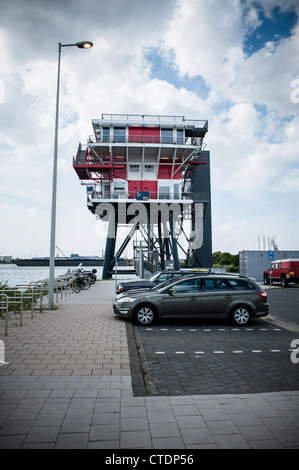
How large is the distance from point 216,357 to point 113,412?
3.12 m

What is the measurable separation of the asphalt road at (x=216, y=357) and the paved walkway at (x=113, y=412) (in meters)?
0.37

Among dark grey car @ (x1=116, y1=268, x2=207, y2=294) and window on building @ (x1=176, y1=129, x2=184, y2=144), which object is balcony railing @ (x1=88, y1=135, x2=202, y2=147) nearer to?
window on building @ (x1=176, y1=129, x2=184, y2=144)

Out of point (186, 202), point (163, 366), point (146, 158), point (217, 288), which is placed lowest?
point (163, 366)

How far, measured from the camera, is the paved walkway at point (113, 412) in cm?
327

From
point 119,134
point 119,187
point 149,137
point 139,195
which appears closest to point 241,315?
point 139,195

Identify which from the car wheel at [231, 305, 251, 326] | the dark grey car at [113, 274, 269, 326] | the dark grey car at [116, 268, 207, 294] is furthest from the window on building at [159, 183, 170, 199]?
the car wheel at [231, 305, 251, 326]

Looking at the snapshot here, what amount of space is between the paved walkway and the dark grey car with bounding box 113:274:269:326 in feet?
10.6

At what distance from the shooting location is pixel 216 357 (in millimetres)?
6492

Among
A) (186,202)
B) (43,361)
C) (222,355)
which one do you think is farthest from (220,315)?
(186,202)

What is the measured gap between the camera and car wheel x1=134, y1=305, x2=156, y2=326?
9.62 metres

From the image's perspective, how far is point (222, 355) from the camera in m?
6.62

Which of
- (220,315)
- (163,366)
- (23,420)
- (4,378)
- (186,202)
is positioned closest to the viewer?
(23,420)
